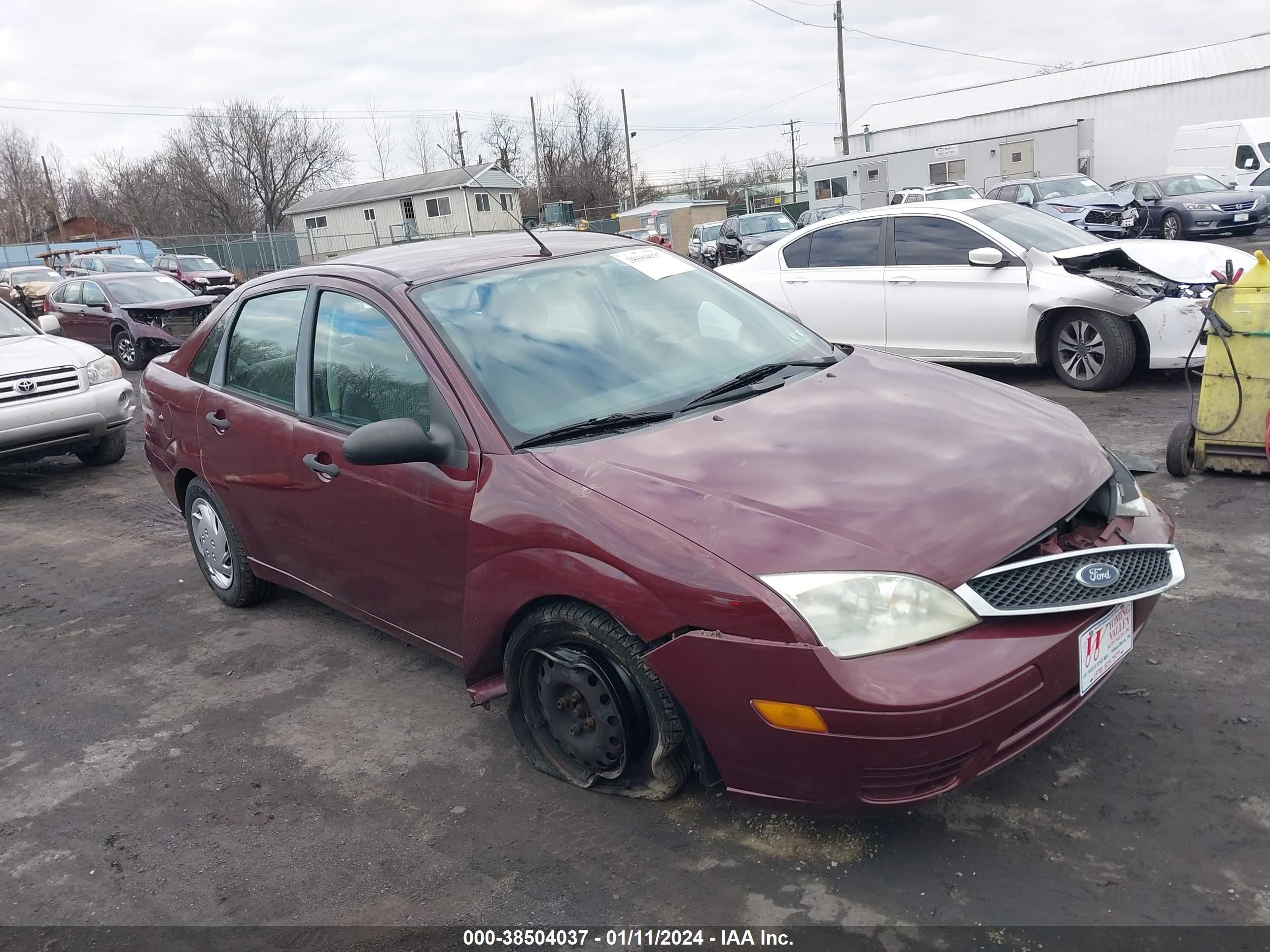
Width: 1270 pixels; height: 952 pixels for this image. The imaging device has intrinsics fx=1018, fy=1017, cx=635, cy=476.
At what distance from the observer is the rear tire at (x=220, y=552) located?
4.84 metres

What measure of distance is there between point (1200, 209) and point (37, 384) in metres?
20.5

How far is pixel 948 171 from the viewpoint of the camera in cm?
3906

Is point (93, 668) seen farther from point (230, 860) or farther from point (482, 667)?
point (482, 667)

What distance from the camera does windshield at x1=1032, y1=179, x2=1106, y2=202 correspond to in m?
22.4

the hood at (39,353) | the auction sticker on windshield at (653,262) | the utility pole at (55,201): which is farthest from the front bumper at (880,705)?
the utility pole at (55,201)

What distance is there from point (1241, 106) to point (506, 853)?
48.5 m

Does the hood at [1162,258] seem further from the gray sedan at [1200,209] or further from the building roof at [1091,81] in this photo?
the building roof at [1091,81]

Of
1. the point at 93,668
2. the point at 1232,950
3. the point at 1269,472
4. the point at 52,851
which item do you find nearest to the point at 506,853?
the point at 52,851

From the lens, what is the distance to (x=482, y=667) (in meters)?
3.32

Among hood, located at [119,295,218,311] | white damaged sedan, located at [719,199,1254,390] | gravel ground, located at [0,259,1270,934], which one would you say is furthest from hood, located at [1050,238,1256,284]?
hood, located at [119,295,218,311]

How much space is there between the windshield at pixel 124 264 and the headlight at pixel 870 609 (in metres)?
24.5

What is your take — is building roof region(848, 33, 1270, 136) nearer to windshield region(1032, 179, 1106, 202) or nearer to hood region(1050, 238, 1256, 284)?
windshield region(1032, 179, 1106, 202)

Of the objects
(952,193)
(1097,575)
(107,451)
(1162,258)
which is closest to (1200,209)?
(952,193)

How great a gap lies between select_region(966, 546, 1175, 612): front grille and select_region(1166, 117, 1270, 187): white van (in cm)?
2639
